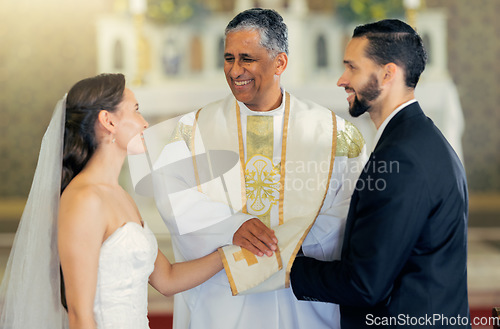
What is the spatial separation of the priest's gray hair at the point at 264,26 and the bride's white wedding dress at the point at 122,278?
101 centimetres

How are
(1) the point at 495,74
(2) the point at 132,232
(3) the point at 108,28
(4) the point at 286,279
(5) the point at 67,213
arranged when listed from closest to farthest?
(5) the point at 67,213, (2) the point at 132,232, (4) the point at 286,279, (3) the point at 108,28, (1) the point at 495,74

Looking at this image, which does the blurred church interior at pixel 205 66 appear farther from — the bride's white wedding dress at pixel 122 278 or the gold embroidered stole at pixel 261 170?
the bride's white wedding dress at pixel 122 278

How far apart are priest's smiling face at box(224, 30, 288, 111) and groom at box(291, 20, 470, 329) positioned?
564 mm

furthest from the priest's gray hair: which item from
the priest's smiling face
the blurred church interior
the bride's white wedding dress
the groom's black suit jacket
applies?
the blurred church interior

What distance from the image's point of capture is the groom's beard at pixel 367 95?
2.26 meters

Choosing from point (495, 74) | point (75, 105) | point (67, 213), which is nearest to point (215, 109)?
point (75, 105)

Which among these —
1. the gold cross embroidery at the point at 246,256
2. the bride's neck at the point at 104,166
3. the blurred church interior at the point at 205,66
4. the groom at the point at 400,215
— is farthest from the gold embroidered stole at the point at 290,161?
the blurred church interior at the point at 205,66

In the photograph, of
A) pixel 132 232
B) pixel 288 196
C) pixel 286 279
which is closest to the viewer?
pixel 132 232

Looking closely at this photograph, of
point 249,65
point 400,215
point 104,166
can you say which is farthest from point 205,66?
point 400,215

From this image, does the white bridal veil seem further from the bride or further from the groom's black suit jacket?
the groom's black suit jacket

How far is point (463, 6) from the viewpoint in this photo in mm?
8648

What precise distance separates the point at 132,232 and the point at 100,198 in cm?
18

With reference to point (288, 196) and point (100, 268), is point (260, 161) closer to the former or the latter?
point (288, 196)

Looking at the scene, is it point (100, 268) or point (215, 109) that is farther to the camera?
point (215, 109)
